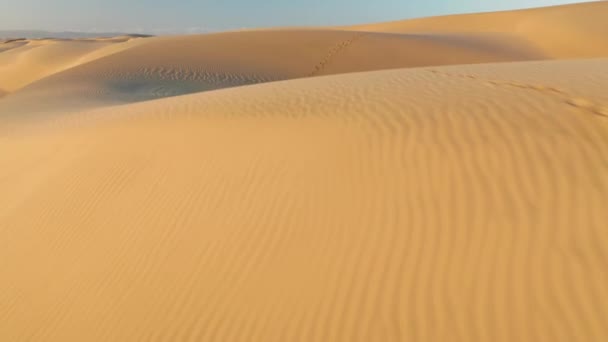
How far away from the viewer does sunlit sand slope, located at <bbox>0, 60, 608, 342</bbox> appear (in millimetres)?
2744

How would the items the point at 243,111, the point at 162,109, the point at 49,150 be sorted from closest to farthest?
the point at 243,111, the point at 49,150, the point at 162,109

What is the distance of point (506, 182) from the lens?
3.28 meters

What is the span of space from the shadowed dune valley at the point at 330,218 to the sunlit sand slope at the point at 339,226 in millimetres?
13

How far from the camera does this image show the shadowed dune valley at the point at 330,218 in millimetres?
2760

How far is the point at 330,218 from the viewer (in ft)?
11.4

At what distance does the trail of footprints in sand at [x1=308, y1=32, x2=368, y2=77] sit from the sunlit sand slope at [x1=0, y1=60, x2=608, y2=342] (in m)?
14.0

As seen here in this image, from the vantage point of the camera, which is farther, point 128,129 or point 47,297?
point 128,129

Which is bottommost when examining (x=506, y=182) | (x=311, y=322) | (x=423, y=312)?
(x=311, y=322)

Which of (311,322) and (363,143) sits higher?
(363,143)

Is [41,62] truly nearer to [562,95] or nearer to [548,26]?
[562,95]

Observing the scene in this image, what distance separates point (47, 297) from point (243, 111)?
281cm

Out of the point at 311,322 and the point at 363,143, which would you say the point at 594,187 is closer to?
the point at 363,143

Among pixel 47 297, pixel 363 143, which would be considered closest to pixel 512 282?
pixel 363 143

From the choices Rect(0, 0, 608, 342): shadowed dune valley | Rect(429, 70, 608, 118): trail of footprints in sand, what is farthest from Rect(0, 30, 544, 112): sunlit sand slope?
Rect(429, 70, 608, 118): trail of footprints in sand
